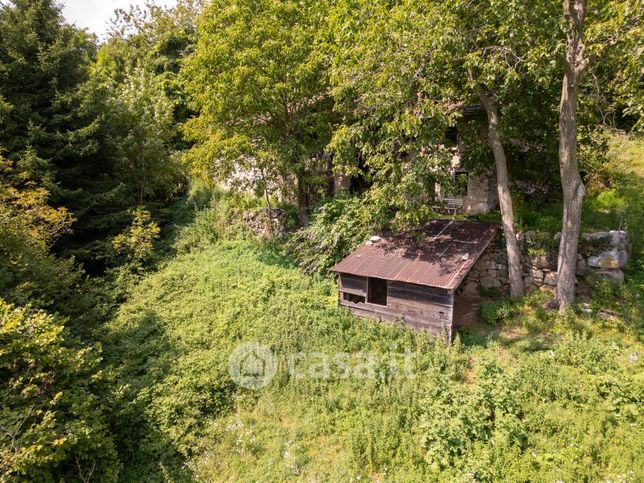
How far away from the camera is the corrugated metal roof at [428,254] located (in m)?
9.27

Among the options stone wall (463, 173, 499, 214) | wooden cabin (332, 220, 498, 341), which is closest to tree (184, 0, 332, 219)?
Answer: wooden cabin (332, 220, 498, 341)

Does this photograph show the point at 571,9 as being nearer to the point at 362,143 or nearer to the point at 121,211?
the point at 362,143

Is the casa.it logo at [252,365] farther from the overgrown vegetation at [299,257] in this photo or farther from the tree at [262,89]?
the tree at [262,89]

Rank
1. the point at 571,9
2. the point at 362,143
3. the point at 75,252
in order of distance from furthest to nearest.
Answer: the point at 75,252 < the point at 362,143 < the point at 571,9

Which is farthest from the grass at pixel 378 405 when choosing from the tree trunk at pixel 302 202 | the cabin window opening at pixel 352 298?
the tree trunk at pixel 302 202

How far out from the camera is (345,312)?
10.6 m

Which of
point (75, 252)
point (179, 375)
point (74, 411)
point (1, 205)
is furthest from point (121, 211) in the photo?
point (74, 411)

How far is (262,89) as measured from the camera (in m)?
12.7

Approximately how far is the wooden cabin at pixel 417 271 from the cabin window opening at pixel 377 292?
1.6 inches

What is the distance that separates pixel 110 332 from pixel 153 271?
4073mm

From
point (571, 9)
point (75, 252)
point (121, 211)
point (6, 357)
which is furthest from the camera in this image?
point (121, 211)

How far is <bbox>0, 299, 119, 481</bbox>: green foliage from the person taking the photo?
5492mm

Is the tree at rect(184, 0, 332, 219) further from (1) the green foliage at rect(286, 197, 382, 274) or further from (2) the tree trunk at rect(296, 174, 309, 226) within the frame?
(1) the green foliage at rect(286, 197, 382, 274)

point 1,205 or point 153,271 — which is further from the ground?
point 1,205
